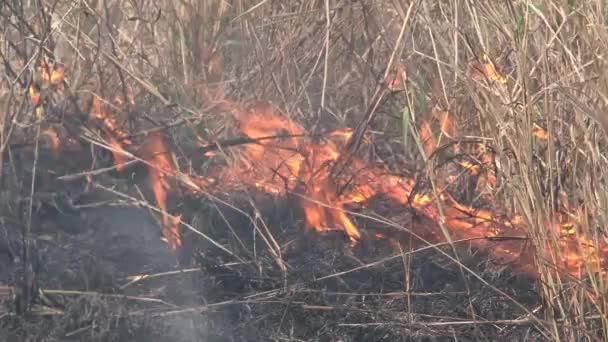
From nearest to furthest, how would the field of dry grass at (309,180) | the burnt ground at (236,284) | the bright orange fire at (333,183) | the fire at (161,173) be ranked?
the field of dry grass at (309,180)
the burnt ground at (236,284)
the bright orange fire at (333,183)
the fire at (161,173)

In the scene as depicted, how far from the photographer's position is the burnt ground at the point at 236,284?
2939mm

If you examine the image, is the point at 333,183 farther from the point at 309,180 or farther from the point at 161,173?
the point at 161,173

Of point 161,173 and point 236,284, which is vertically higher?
point 161,173

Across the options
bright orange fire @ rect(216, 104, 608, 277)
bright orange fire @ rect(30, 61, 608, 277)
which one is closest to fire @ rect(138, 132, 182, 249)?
bright orange fire @ rect(30, 61, 608, 277)

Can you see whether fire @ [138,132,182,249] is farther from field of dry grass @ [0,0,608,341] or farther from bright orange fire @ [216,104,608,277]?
bright orange fire @ [216,104,608,277]

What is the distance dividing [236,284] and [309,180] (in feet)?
1.28

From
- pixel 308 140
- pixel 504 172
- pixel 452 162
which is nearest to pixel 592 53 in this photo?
pixel 504 172

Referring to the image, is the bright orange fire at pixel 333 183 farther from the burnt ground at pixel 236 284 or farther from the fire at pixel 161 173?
the fire at pixel 161 173

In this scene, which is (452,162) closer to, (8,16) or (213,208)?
(213,208)

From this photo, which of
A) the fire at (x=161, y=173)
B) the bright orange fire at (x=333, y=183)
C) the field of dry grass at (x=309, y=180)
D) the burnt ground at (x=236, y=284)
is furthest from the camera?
the fire at (x=161, y=173)

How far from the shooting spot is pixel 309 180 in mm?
3293

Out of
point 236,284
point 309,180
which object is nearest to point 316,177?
point 309,180

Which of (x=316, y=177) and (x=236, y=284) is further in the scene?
(x=316, y=177)

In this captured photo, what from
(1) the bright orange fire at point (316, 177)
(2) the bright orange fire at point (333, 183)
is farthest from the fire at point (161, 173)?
(2) the bright orange fire at point (333, 183)
